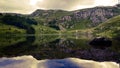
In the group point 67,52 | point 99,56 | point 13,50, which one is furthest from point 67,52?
point 13,50

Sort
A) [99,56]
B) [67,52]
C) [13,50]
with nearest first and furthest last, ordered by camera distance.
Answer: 1. [99,56]
2. [67,52]
3. [13,50]

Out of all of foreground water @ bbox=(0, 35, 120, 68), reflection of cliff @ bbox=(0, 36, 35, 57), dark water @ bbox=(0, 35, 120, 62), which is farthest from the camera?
reflection of cliff @ bbox=(0, 36, 35, 57)

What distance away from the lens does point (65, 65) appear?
25.7m

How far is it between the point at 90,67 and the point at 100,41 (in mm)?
81027

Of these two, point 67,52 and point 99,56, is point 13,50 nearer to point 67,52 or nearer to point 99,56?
point 67,52

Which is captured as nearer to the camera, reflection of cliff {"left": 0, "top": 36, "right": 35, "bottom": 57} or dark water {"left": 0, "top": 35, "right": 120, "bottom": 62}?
dark water {"left": 0, "top": 35, "right": 120, "bottom": 62}

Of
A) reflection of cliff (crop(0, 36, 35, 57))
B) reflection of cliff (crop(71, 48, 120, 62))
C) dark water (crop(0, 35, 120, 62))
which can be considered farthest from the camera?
reflection of cliff (crop(0, 36, 35, 57))

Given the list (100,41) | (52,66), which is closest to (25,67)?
(52,66)

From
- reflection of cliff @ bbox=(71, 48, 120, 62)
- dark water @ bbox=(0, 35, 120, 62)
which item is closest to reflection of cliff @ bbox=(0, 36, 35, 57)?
dark water @ bbox=(0, 35, 120, 62)

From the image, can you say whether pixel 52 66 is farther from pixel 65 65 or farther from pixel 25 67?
pixel 25 67

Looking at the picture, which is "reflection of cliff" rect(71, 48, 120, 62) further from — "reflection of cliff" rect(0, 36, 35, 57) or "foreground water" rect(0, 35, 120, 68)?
"reflection of cliff" rect(0, 36, 35, 57)

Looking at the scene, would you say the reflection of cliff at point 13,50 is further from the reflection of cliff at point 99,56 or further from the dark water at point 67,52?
the reflection of cliff at point 99,56

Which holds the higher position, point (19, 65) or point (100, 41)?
point (19, 65)

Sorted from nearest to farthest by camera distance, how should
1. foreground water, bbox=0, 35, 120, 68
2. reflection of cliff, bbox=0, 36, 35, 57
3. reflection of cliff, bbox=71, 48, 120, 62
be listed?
reflection of cliff, bbox=71, 48, 120, 62 → foreground water, bbox=0, 35, 120, 68 → reflection of cliff, bbox=0, 36, 35, 57
